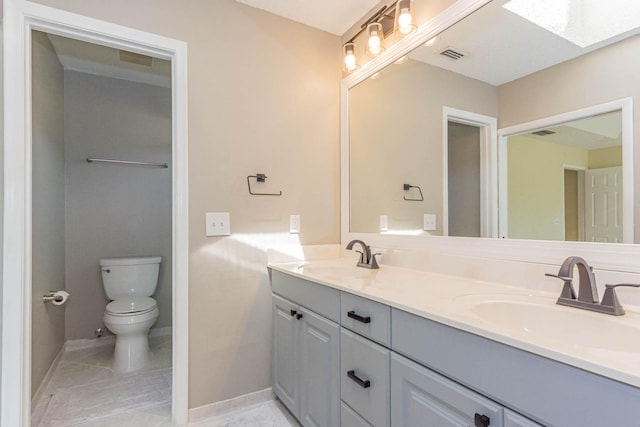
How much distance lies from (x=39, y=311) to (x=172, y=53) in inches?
66.0

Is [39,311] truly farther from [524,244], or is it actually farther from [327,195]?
[524,244]

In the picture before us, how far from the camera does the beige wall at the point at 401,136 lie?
155cm

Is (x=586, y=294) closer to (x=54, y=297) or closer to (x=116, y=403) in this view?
(x=116, y=403)

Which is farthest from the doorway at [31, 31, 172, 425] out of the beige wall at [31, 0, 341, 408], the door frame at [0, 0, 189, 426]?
the beige wall at [31, 0, 341, 408]

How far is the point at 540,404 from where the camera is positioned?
2.04ft

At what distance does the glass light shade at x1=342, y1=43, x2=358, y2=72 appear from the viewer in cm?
196

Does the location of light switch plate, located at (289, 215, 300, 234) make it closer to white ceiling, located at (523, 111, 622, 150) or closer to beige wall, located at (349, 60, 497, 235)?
beige wall, located at (349, 60, 497, 235)

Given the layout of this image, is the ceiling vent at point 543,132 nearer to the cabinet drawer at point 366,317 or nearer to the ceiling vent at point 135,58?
the cabinet drawer at point 366,317

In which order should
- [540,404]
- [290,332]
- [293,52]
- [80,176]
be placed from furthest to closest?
[80,176]
[293,52]
[290,332]
[540,404]

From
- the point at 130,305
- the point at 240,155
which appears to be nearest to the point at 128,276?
the point at 130,305

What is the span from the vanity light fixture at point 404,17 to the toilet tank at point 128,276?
252 centimetres

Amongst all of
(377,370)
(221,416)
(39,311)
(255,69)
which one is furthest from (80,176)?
(377,370)

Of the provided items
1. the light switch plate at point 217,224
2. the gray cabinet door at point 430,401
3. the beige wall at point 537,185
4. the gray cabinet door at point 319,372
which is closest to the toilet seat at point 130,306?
the light switch plate at point 217,224

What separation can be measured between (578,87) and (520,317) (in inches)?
31.3
